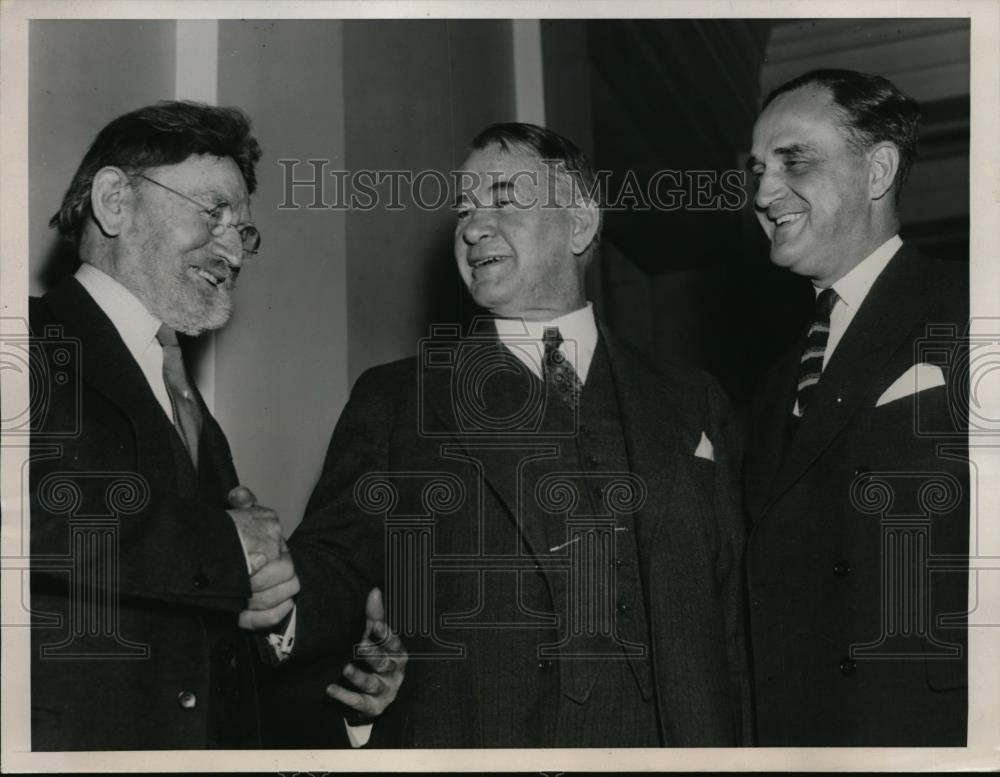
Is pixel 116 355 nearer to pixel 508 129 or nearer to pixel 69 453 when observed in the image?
pixel 69 453

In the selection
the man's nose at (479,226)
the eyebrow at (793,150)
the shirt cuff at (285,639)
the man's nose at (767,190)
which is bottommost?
the shirt cuff at (285,639)

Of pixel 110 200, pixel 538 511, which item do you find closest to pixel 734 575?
pixel 538 511

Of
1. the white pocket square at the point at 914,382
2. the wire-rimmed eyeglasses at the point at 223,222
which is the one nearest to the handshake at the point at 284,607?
the wire-rimmed eyeglasses at the point at 223,222

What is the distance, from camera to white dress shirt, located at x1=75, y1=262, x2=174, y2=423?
8.37 ft

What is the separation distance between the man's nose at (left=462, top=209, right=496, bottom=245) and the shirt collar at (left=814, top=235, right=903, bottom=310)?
0.70 m

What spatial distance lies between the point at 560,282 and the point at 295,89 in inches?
26.3

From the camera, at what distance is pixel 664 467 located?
2654mm

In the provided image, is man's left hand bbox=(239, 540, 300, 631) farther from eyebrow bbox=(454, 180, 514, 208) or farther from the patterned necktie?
the patterned necktie

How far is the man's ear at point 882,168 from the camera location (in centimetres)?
273

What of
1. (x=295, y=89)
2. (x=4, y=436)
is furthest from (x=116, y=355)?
(x=295, y=89)

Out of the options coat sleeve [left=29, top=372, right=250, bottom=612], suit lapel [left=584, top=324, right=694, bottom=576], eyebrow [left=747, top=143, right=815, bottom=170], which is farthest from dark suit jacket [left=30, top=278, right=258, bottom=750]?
eyebrow [left=747, top=143, right=815, bottom=170]

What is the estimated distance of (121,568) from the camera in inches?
98.1

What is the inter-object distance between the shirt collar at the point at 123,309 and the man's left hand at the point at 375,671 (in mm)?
655

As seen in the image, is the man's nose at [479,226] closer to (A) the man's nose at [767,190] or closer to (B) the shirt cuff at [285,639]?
(A) the man's nose at [767,190]
